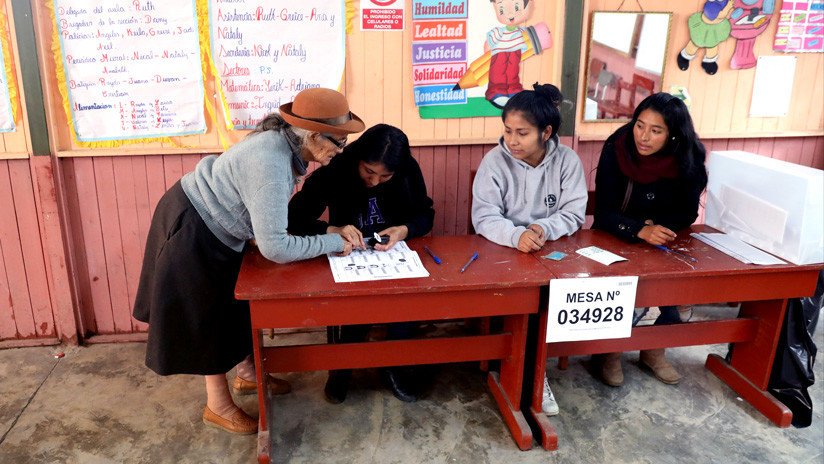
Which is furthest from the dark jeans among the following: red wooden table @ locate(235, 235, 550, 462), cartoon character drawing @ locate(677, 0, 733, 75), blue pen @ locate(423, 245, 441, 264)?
cartoon character drawing @ locate(677, 0, 733, 75)

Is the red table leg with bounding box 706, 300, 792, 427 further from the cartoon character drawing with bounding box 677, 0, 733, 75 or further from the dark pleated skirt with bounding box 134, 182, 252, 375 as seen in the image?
the dark pleated skirt with bounding box 134, 182, 252, 375

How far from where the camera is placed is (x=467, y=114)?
3271mm

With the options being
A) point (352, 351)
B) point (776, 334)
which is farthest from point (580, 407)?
point (352, 351)

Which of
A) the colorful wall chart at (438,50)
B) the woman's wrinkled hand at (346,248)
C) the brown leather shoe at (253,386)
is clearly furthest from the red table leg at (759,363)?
the brown leather shoe at (253,386)

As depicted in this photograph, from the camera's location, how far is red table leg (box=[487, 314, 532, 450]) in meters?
2.48

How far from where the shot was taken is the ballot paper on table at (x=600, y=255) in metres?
2.42

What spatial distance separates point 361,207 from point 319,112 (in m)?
0.81

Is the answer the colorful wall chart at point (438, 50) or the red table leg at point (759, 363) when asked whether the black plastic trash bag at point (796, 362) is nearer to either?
the red table leg at point (759, 363)

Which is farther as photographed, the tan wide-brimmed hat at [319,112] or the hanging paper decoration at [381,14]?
the hanging paper decoration at [381,14]

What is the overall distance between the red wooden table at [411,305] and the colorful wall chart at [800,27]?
226 centimetres

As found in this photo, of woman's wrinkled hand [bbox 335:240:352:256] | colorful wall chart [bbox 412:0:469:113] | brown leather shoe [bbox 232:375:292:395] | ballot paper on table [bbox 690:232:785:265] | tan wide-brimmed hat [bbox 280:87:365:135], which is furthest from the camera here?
colorful wall chart [bbox 412:0:469:113]

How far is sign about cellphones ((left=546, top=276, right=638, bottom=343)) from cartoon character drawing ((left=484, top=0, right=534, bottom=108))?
1351 mm

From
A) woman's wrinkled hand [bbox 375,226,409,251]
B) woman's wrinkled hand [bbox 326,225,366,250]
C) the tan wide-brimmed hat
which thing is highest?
the tan wide-brimmed hat

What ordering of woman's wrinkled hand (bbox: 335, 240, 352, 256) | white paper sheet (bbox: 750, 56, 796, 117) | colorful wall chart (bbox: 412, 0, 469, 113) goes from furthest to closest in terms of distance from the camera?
1. white paper sheet (bbox: 750, 56, 796, 117)
2. colorful wall chart (bbox: 412, 0, 469, 113)
3. woman's wrinkled hand (bbox: 335, 240, 352, 256)
